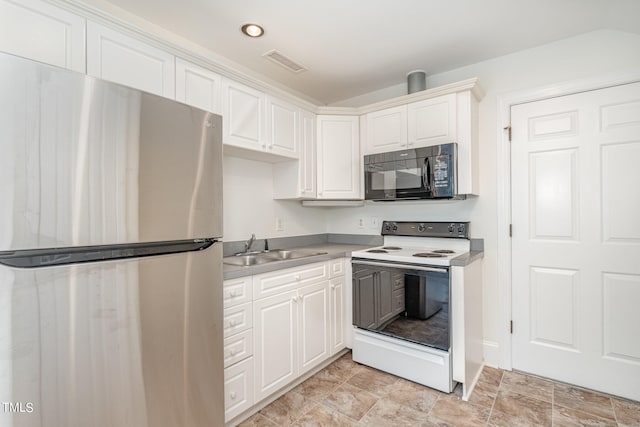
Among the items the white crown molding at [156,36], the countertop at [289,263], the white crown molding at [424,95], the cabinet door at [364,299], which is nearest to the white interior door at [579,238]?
the white crown molding at [424,95]

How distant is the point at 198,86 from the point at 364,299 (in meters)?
1.93

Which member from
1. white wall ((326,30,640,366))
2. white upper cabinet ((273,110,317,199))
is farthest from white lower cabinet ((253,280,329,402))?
white wall ((326,30,640,366))

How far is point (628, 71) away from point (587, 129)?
0.41 metres

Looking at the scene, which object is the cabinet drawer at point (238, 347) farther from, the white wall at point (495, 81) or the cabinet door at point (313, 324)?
the white wall at point (495, 81)

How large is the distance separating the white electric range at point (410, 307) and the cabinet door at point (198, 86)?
157cm

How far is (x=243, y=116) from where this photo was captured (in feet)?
6.99

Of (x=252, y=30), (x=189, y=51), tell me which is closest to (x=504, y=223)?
(x=252, y=30)

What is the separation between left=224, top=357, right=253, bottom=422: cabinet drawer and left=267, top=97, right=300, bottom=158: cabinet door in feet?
4.96

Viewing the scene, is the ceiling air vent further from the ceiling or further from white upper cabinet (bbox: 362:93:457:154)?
white upper cabinet (bbox: 362:93:457:154)

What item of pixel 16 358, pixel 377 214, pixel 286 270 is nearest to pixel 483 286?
pixel 377 214

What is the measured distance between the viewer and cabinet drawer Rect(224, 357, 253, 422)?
5.63 ft

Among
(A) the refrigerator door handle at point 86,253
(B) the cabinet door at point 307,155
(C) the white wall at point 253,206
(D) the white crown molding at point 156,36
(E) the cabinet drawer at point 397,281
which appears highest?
(D) the white crown molding at point 156,36

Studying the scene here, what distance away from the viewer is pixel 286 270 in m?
2.08

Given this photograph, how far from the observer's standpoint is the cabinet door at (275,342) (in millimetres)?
1898
